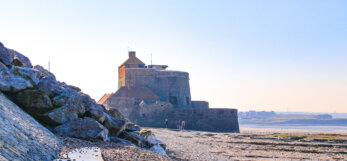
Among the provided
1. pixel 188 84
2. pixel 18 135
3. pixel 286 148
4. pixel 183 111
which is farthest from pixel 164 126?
pixel 18 135

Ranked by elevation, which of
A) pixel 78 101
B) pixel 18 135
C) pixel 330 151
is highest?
pixel 78 101

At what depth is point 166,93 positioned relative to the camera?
48.7 m

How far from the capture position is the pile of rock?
1270 centimetres

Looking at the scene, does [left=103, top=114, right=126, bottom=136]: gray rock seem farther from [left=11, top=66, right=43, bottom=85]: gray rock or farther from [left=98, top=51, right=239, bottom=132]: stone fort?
[left=98, top=51, right=239, bottom=132]: stone fort

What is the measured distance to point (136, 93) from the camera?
4531cm

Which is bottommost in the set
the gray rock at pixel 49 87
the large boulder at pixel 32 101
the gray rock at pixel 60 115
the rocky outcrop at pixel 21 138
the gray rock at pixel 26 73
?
the rocky outcrop at pixel 21 138

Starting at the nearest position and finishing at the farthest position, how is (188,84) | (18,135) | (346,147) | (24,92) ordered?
(18,135), (24,92), (346,147), (188,84)

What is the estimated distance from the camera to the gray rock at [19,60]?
1506 centimetres

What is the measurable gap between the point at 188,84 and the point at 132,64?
24.2 ft

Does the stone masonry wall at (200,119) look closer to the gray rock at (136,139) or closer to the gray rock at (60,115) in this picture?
the gray rock at (136,139)

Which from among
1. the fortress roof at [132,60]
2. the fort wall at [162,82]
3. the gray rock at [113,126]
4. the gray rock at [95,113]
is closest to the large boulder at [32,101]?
the gray rock at [95,113]

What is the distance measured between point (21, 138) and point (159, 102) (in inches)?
1248

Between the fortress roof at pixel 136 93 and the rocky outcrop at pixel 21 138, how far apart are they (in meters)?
33.1

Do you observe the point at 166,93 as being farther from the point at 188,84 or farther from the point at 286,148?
the point at 286,148
